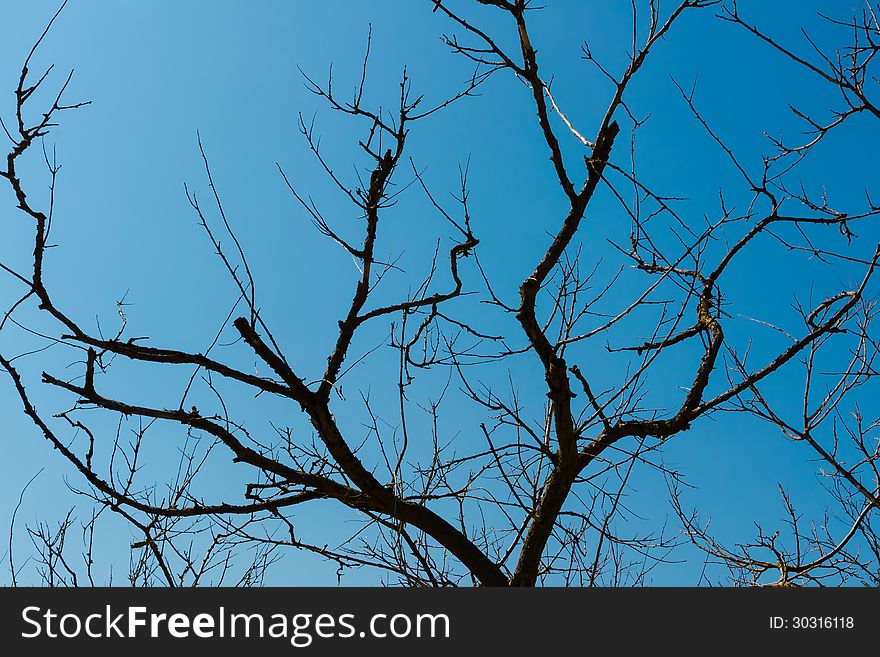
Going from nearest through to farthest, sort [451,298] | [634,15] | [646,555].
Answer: [634,15], [451,298], [646,555]

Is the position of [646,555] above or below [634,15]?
below

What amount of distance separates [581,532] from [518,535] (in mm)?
295

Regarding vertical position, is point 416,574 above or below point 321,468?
below

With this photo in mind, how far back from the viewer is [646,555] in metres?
3.56

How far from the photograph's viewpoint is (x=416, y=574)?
3.19 metres
